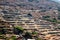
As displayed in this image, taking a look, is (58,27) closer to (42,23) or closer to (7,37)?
(42,23)

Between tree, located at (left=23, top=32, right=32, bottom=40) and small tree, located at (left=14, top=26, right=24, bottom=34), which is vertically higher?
small tree, located at (left=14, top=26, right=24, bottom=34)

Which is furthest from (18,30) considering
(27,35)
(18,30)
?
(27,35)

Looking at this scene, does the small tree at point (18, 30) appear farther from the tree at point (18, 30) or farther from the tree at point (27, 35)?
the tree at point (27, 35)

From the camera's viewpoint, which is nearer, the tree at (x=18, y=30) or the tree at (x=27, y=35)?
the tree at (x=27, y=35)

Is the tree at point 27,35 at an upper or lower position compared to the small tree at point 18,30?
lower

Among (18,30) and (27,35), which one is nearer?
(27,35)

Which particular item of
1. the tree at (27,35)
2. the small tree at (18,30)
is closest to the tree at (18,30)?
the small tree at (18,30)

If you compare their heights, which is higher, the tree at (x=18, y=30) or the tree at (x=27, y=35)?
the tree at (x=18, y=30)

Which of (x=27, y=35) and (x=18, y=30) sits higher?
(x=18, y=30)

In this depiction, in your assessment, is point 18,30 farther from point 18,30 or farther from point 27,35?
point 27,35

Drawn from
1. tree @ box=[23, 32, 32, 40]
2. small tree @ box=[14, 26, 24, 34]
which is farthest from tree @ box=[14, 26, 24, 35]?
tree @ box=[23, 32, 32, 40]

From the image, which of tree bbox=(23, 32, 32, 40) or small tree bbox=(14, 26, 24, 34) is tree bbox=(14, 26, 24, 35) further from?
tree bbox=(23, 32, 32, 40)

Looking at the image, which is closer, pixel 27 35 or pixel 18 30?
pixel 27 35
